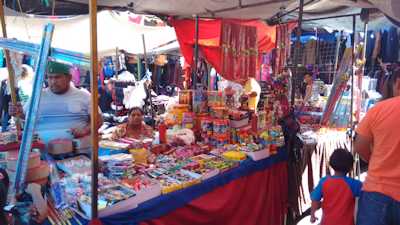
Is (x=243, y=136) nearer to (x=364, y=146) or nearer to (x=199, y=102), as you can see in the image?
(x=199, y=102)

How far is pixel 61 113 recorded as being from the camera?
8.21ft

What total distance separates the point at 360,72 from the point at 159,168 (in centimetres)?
321

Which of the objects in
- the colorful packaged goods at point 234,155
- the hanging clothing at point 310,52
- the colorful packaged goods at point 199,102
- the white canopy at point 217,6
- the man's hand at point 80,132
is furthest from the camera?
the hanging clothing at point 310,52

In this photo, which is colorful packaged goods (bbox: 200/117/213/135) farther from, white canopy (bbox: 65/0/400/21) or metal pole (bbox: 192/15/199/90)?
white canopy (bbox: 65/0/400/21)

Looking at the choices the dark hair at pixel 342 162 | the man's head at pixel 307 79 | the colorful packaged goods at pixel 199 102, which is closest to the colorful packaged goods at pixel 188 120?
the colorful packaged goods at pixel 199 102

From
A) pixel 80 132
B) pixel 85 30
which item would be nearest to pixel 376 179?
pixel 80 132

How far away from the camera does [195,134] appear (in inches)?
129

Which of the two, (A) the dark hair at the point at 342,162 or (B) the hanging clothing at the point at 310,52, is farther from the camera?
(B) the hanging clothing at the point at 310,52

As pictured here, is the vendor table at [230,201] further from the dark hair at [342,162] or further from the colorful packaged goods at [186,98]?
the colorful packaged goods at [186,98]

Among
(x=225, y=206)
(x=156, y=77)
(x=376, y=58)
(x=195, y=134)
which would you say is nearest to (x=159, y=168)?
(x=225, y=206)

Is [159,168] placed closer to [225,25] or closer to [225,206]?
[225,206]

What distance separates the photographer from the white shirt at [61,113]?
6.66 ft

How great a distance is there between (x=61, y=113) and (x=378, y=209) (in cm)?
233

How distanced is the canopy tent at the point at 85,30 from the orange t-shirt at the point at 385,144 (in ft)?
8.91
